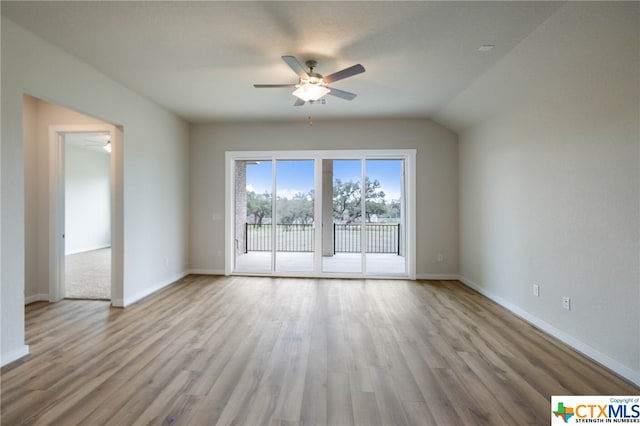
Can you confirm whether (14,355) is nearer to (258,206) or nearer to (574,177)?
(258,206)

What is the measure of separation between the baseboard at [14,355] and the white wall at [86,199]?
662 cm

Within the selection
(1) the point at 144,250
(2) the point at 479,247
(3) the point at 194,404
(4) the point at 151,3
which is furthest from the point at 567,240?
(1) the point at 144,250

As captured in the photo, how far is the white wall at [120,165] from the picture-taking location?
2295 mm

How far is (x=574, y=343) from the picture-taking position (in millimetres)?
2574

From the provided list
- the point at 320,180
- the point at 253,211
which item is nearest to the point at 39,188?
the point at 253,211

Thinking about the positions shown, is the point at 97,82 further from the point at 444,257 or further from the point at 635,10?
the point at 444,257

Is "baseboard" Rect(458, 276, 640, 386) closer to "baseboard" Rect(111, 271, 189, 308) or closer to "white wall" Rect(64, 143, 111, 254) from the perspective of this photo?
"baseboard" Rect(111, 271, 189, 308)

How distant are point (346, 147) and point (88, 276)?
5247mm

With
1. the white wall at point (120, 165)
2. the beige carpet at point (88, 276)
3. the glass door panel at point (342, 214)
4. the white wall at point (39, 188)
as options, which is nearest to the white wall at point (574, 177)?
the glass door panel at point (342, 214)

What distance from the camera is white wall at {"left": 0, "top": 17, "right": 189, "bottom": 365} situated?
229 cm

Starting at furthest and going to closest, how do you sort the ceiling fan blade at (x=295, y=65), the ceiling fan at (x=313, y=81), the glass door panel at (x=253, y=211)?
1. the glass door panel at (x=253, y=211)
2. the ceiling fan at (x=313, y=81)
3. the ceiling fan blade at (x=295, y=65)

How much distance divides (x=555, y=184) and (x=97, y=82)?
16.7 feet

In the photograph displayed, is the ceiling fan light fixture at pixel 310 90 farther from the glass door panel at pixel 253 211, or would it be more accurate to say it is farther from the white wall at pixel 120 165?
the glass door panel at pixel 253 211

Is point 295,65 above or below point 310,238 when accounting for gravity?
above
